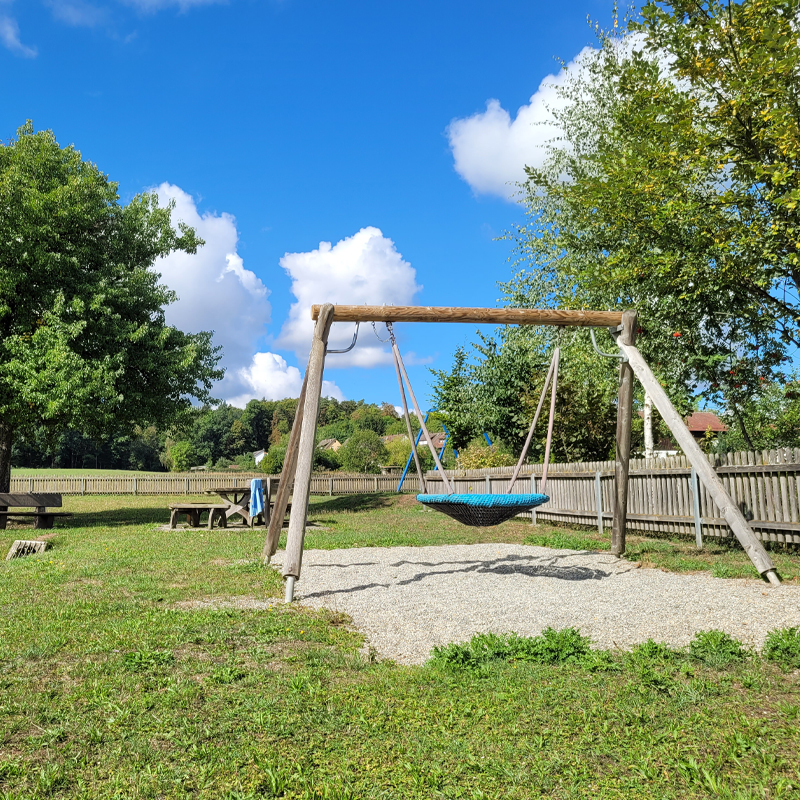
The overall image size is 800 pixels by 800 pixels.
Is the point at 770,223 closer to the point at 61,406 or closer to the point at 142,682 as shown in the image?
the point at 142,682

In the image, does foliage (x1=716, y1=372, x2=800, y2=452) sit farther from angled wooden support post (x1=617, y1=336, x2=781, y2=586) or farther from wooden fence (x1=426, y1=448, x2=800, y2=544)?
angled wooden support post (x1=617, y1=336, x2=781, y2=586)

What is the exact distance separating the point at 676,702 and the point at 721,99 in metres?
9.29

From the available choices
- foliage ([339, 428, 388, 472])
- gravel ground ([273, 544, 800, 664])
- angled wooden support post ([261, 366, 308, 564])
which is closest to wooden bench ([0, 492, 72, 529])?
gravel ground ([273, 544, 800, 664])

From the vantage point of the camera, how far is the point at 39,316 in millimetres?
16703

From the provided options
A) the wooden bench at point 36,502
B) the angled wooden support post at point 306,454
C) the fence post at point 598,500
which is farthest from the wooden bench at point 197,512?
the angled wooden support post at point 306,454

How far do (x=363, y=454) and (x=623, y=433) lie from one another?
3900 cm

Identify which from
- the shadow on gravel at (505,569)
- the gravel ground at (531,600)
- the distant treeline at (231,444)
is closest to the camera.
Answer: the gravel ground at (531,600)

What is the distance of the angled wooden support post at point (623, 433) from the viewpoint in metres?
8.13

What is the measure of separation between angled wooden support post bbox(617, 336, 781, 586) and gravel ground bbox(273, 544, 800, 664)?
25cm

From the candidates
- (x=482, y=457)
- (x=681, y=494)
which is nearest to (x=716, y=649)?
(x=681, y=494)

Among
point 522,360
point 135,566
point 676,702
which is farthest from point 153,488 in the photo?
point 676,702

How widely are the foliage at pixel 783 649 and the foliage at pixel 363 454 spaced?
4154cm

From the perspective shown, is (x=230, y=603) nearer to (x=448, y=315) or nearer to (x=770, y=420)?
(x=448, y=315)

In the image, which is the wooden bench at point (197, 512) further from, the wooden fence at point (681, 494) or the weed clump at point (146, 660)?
the weed clump at point (146, 660)
